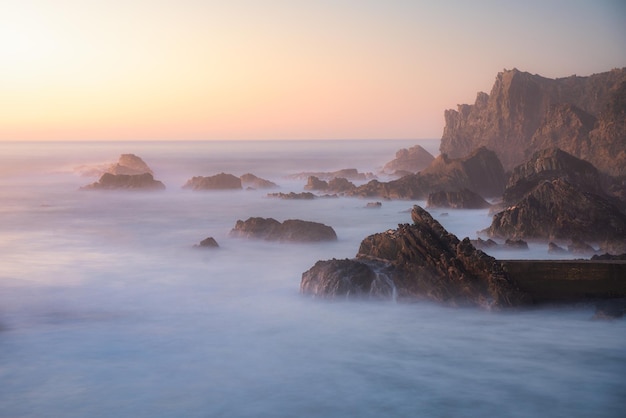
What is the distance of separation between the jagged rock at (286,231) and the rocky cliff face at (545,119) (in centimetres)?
1725

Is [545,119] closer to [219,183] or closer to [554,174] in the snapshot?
[554,174]

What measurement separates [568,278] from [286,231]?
9.97 meters

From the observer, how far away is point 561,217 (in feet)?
67.7

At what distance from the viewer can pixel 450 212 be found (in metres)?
29.5

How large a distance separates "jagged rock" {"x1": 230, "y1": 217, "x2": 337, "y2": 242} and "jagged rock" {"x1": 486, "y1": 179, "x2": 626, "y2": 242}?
16.1 ft

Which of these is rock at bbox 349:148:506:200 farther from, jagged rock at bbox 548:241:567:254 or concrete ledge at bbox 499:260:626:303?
concrete ledge at bbox 499:260:626:303

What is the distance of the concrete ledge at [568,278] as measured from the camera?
512 inches

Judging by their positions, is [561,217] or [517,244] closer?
[517,244]

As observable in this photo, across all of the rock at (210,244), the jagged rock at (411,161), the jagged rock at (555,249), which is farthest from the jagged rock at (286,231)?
the jagged rock at (411,161)

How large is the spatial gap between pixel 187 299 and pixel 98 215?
67.7 ft

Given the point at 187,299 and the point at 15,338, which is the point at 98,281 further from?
the point at 15,338

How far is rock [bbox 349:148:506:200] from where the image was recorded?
36.3 metres

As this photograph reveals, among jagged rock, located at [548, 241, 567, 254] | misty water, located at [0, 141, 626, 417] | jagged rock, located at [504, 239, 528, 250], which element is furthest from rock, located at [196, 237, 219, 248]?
jagged rock, located at [548, 241, 567, 254]

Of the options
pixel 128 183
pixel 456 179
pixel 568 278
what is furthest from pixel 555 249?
pixel 128 183
